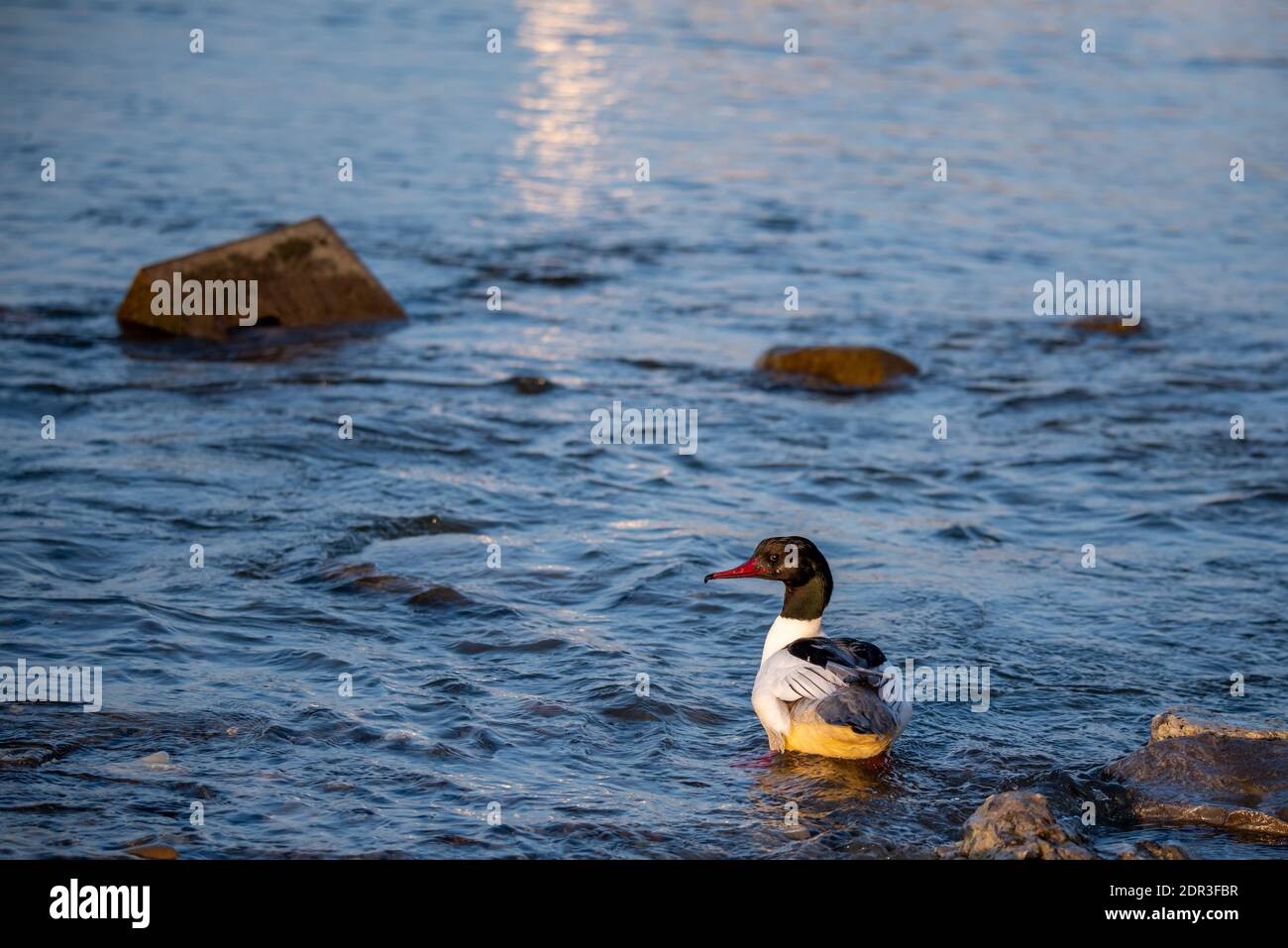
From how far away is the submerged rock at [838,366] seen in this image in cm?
1274

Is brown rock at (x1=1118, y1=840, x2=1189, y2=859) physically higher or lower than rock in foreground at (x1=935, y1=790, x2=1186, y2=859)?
lower

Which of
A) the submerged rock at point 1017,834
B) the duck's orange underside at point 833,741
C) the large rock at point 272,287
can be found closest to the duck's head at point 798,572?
the duck's orange underside at point 833,741

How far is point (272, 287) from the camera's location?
13.4m

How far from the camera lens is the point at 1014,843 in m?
5.38

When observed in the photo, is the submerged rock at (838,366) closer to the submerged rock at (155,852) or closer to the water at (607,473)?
the water at (607,473)

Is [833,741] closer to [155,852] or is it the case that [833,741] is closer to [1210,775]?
[1210,775]

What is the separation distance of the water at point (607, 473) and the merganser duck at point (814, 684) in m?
0.17

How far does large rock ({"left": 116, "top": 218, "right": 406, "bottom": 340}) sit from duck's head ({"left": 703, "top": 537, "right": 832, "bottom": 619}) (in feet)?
24.5

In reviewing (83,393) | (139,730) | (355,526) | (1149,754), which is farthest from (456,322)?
(1149,754)

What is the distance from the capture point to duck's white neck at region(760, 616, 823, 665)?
695cm

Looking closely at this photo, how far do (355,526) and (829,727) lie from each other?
376cm

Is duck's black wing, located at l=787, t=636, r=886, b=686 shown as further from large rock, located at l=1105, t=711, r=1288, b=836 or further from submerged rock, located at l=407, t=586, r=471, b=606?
submerged rock, located at l=407, t=586, r=471, b=606

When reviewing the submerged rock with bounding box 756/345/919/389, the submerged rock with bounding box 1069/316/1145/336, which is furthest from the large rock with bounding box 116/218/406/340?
the submerged rock with bounding box 1069/316/1145/336

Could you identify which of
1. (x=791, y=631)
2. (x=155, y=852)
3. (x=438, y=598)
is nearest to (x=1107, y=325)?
(x=438, y=598)
